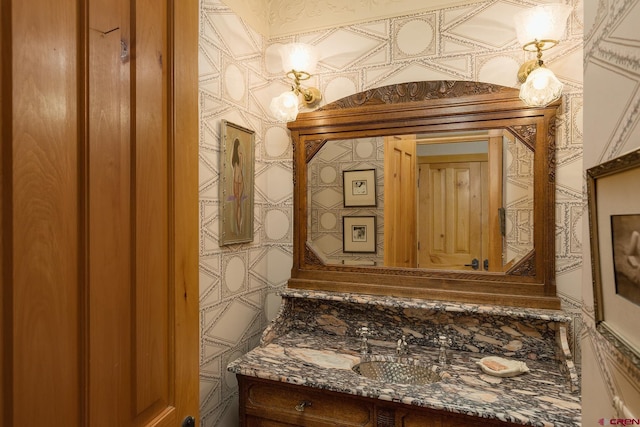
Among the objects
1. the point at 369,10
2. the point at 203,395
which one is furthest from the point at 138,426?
the point at 369,10

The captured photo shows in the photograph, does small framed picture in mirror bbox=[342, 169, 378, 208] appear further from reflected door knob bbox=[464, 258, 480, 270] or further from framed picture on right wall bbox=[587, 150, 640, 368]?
framed picture on right wall bbox=[587, 150, 640, 368]

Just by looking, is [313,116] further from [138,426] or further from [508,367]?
[138,426]

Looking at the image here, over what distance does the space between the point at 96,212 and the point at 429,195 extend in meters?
1.45

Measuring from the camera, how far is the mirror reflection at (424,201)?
1.62 m

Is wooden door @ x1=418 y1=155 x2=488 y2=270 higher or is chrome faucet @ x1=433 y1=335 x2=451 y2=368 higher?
wooden door @ x1=418 y1=155 x2=488 y2=270

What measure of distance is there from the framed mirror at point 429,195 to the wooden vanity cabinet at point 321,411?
0.57m

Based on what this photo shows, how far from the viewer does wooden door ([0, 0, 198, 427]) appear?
19.7 inches

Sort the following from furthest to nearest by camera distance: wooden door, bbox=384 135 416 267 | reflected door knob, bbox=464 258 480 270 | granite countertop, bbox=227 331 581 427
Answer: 1. wooden door, bbox=384 135 416 267
2. reflected door knob, bbox=464 258 480 270
3. granite countertop, bbox=227 331 581 427

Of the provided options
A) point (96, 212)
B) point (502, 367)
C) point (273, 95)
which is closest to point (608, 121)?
point (96, 212)

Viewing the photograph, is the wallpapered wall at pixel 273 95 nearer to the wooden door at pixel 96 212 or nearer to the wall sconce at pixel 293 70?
the wall sconce at pixel 293 70

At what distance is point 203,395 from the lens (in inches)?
61.9

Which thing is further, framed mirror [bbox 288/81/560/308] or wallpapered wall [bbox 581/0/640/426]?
framed mirror [bbox 288/81/560/308]

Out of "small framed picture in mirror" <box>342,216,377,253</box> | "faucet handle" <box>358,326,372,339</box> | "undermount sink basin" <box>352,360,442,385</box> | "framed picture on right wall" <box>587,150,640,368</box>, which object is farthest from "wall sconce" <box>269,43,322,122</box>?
"framed picture on right wall" <box>587,150,640,368</box>

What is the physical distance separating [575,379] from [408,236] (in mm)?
819
